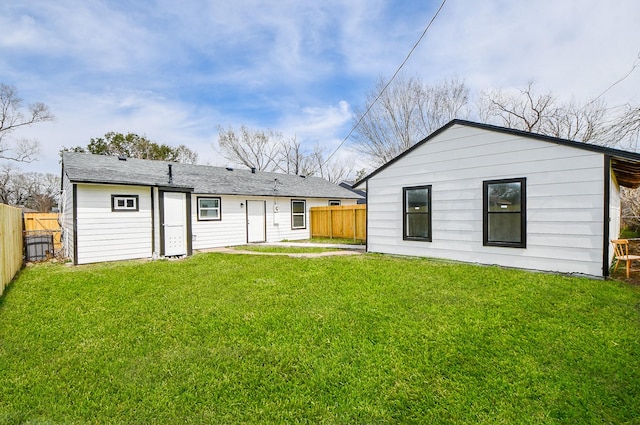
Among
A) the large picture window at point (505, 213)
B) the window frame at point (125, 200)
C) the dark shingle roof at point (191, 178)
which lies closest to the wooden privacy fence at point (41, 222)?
the dark shingle roof at point (191, 178)

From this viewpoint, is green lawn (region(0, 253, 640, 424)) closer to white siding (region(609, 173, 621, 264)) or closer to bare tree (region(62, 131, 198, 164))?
white siding (region(609, 173, 621, 264))

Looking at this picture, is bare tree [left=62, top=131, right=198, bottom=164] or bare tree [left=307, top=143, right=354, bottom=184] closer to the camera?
bare tree [left=62, top=131, right=198, bottom=164]

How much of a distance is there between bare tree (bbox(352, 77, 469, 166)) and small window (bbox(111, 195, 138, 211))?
16090 mm

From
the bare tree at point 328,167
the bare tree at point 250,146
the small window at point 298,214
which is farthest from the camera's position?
the bare tree at point 328,167

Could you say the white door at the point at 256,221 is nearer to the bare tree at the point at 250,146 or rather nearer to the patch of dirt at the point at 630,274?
the patch of dirt at the point at 630,274

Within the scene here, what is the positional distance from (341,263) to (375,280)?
185 centimetres

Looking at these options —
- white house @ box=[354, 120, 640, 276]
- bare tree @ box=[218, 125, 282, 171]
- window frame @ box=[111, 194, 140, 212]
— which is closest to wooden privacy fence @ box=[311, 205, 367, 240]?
white house @ box=[354, 120, 640, 276]

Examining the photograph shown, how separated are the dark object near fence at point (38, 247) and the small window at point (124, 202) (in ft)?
9.22

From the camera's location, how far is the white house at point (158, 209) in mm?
9398

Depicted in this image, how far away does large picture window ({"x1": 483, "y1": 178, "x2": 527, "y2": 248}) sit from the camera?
22.7 feet

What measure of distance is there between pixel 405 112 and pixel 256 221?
1572cm

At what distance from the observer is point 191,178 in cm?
1284

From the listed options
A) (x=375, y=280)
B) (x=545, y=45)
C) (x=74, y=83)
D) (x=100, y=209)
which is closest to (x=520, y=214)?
(x=375, y=280)

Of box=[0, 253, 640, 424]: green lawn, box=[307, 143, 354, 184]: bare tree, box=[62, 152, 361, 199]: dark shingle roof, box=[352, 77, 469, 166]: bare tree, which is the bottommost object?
box=[0, 253, 640, 424]: green lawn
